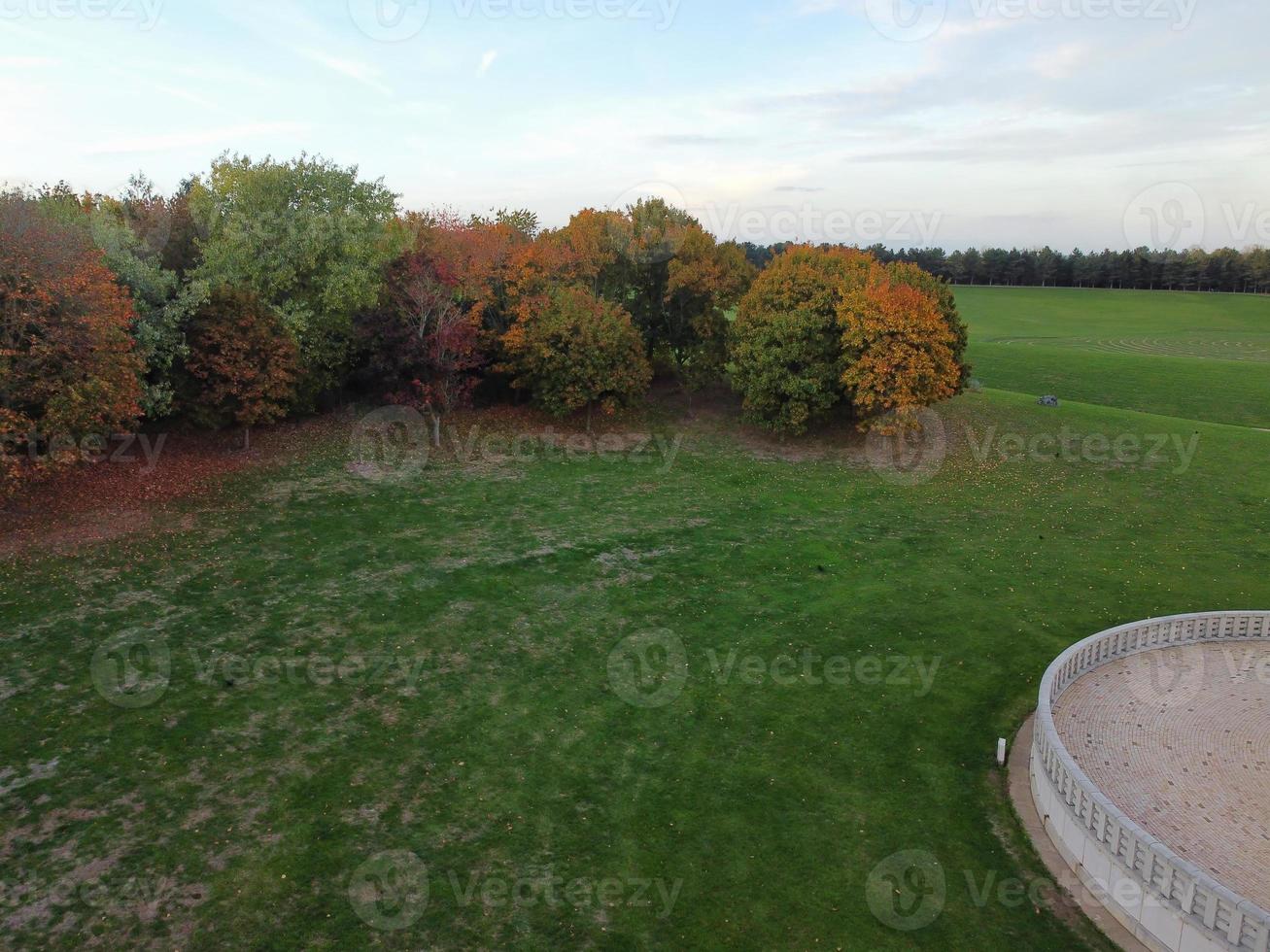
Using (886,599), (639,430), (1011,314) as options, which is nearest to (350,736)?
(886,599)

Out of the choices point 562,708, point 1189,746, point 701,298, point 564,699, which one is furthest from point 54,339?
point 1189,746

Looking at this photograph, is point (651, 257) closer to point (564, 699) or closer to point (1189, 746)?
point (564, 699)

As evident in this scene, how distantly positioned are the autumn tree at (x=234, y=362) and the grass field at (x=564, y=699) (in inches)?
154

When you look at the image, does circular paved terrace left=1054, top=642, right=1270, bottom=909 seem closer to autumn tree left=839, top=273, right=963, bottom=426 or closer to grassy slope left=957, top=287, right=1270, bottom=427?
autumn tree left=839, top=273, right=963, bottom=426

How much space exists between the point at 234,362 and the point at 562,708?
2804cm

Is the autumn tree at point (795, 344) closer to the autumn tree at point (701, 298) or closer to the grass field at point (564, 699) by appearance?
the autumn tree at point (701, 298)

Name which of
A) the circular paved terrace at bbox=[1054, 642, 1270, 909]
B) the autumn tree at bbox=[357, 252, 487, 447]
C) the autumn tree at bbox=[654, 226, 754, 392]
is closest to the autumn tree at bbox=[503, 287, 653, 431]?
the autumn tree at bbox=[357, 252, 487, 447]

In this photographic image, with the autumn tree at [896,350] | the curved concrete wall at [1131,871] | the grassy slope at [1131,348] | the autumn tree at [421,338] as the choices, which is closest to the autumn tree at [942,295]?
the autumn tree at [896,350]

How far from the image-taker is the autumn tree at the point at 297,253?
146ft

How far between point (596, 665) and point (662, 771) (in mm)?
5190

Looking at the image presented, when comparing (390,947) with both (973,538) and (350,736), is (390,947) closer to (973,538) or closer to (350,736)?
(350,736)

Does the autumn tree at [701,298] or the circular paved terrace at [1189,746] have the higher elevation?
the autumn tree at [701,298]

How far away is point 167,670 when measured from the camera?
22.1 m

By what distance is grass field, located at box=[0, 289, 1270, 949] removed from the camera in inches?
582
